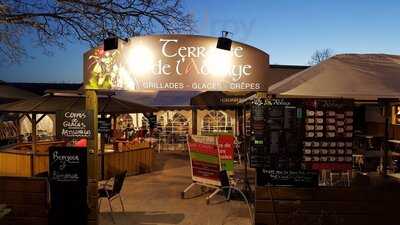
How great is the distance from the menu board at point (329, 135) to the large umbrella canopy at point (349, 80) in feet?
1.10

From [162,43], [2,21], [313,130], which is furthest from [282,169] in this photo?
[2,21]

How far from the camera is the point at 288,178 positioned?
6.94m

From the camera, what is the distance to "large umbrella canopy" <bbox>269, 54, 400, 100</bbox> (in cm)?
654

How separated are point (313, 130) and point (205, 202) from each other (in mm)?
3384

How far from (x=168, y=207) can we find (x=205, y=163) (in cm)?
126

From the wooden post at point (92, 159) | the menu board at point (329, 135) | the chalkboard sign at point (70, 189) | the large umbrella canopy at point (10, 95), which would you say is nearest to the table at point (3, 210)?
the chalkboard sign at point (70, 189)

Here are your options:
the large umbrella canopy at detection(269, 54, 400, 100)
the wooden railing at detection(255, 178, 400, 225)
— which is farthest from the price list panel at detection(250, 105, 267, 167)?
the wooden railing at detection(255, 178, 400, 225)

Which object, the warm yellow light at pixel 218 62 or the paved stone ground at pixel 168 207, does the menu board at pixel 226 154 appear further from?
the warm yellow light at pixel 218 62

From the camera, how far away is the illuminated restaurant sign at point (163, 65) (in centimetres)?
716

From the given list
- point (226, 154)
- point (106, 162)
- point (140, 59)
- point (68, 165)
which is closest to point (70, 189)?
point (68, 165)

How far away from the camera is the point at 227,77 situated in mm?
7359

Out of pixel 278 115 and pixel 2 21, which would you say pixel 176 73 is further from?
pixel 2 21

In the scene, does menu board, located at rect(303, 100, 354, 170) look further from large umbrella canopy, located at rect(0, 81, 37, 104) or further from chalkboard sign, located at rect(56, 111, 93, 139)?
large umbrella canopy, located at rect(0, 81, 37, 104)

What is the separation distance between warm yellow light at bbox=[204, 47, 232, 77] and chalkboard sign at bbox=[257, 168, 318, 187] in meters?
1.65
